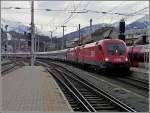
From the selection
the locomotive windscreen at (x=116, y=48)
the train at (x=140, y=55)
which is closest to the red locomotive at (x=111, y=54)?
the locomotive windscreen at (x=116, y=48)

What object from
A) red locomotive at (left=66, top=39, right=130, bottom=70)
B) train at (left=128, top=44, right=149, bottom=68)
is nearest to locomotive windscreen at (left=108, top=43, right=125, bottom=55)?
red locomotive at (left=66, top=39, right=130, bottom=70)

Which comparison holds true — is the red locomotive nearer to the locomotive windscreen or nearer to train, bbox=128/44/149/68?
the locomotive windscreen

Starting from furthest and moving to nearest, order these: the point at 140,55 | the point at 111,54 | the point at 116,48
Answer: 1. the point at 140,55
2. the point at 116,48
3. the point at 111,54

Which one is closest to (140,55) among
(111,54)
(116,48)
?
(116,48)

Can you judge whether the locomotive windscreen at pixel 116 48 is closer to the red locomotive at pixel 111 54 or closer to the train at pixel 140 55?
the red locomotive at pixel 111 54

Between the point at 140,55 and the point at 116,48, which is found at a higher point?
the point at 116,48

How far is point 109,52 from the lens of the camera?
30.0 m

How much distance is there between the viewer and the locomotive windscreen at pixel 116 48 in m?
30.0

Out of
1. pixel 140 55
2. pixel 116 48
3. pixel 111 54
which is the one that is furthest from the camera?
pixel 140 55

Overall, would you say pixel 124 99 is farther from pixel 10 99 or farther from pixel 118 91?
pixel 10 99

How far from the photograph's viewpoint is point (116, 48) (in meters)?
30.2

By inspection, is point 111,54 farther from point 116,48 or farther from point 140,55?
point 140,55

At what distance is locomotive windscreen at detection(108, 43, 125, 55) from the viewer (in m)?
30.0

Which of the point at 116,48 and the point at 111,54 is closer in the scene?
the point at 111,54
